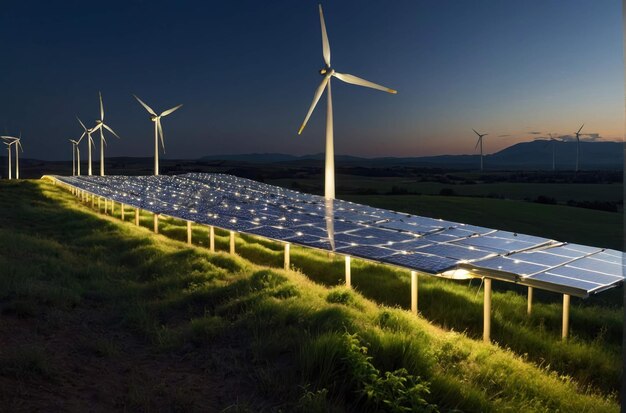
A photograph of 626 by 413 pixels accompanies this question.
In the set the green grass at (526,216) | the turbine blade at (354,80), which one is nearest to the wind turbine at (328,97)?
the turbine blade at (354,80)

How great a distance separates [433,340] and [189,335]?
624 cm

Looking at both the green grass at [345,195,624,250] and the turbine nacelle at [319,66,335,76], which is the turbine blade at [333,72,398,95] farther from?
the green grass at [345,195,624,250]

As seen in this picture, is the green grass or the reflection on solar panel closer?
the reflection on solar panel

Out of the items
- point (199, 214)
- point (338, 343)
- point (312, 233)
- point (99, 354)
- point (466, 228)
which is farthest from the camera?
point (199, 214)

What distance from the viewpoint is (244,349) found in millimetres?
11477

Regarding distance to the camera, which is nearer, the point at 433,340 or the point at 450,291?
the point at 433,340

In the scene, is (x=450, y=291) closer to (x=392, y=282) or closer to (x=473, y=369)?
(x=392, y=282)

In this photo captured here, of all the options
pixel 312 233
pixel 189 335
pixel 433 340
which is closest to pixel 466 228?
pixel 312 233

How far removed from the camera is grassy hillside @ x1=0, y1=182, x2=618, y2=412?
913 cm

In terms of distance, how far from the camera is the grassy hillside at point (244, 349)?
913 cm

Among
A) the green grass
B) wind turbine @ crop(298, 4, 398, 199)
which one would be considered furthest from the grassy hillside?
the green grass

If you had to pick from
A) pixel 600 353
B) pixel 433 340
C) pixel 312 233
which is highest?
pixel 312 233

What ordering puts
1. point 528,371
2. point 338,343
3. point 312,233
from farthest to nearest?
point 312,233 → point 528,371 → point 338,343

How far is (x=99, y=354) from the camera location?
11.2 metres
